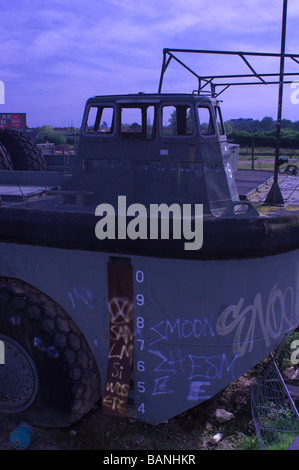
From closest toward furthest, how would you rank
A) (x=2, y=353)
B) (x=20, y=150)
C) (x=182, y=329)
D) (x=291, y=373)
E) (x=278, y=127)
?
1. (x=182, y=329)
2. (x=2, y=353)
3. (x=278, y=127)
4. (x=291, y=373)
5. (x=20, y=150)

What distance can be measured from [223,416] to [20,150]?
6237mm

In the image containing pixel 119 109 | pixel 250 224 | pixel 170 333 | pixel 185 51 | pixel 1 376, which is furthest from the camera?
pixel 185 51

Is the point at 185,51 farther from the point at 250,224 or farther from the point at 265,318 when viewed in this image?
the point at 265,318

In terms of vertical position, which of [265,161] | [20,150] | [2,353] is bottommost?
[2,353]

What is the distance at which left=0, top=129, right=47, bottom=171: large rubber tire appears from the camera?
27.6 ft

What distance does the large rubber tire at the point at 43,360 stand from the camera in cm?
423

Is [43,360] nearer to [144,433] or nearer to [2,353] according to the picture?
[2,353]

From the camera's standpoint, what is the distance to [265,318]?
13.6ft

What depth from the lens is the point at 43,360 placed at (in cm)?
425

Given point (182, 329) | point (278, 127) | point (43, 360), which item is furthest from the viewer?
point (278, 127)

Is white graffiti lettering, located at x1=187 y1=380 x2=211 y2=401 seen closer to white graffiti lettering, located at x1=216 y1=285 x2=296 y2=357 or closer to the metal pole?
white graffiti lettering, located at x1=216 y1=285 x2=296 y2=357

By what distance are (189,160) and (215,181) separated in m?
0.36

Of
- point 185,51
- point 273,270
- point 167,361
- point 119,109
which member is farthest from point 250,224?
point 185,51

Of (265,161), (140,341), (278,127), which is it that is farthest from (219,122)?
(265,161)
